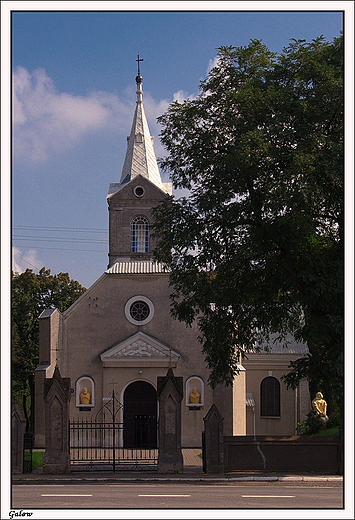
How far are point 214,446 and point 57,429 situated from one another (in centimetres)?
495

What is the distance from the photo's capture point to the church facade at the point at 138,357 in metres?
33.5

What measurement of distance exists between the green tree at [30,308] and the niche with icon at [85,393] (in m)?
16.5

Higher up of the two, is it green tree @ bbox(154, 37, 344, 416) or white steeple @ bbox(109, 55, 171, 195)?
white steeple @ bbox(109, 55, 171, 195)

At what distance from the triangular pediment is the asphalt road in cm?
1389

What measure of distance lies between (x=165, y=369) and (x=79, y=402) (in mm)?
4343

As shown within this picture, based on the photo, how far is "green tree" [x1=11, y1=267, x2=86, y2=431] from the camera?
2005 inches

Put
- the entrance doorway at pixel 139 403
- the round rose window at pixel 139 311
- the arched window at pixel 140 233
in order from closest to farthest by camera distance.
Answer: the entrance doorway at pixel 139 403 < the round rose window at pixel 139 311 < the arched window at pixel 140 233

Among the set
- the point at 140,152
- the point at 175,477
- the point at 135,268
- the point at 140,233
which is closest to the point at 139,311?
the point at 135,268

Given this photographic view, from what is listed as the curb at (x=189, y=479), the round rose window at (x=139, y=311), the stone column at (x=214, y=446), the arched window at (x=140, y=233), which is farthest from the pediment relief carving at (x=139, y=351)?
the curb at (x=189, y=479)

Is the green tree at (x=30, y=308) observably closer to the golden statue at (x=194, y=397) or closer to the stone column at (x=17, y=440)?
the golden statue at (x=194, y=397)

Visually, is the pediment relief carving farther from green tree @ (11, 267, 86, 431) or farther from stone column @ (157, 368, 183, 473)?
green tree @ (11, 267, 86, 431)

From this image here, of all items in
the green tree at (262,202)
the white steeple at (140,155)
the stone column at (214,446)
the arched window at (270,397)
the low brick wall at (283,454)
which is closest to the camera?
the green tree at (262,202)

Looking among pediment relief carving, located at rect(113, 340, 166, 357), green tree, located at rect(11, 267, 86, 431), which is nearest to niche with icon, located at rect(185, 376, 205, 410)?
pediment relief carving, located at rect(113, 340, 166, 357)

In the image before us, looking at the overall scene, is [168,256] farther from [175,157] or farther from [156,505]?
[156,505]
